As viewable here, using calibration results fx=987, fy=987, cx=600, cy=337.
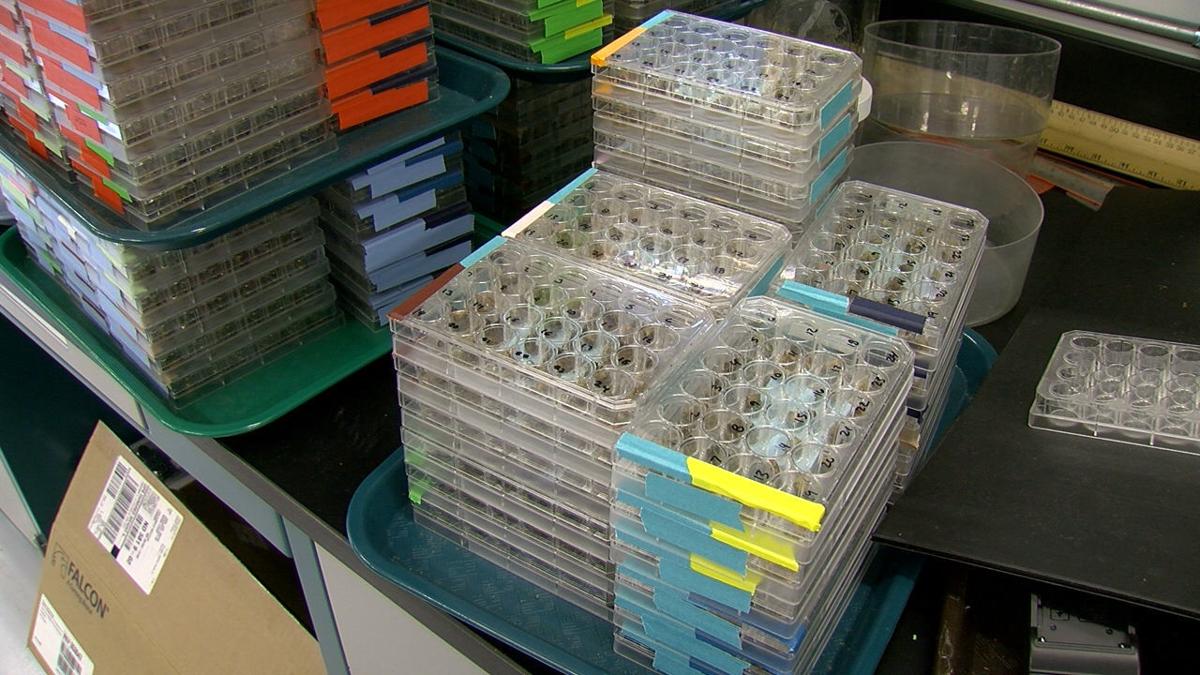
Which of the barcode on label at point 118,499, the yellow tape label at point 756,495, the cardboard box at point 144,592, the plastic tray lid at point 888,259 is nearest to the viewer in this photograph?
the yellow tape label at point 756,495

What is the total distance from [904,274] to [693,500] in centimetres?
34

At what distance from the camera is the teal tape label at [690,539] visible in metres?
0.70

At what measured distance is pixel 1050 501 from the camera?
2.64ft

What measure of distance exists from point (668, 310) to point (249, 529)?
3.60ft

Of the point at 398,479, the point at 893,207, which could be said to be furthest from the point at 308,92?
the point at 893,207

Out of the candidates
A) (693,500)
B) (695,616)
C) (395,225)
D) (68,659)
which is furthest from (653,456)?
(68,659)

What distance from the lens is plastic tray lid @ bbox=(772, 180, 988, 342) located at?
85 centimetres

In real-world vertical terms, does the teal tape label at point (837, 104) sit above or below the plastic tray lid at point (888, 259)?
above

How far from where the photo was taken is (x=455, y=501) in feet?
2.98

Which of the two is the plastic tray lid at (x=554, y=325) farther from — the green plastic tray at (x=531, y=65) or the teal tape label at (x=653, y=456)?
the green plastic tray at (x=531, y=65)

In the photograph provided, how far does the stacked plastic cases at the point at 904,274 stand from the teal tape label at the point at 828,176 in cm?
1

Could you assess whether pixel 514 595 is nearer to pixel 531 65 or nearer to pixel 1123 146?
pixel 531 65

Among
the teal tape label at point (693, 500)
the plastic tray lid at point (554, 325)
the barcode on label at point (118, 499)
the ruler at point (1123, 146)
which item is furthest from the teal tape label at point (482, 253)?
the ruler at point (1123, 146)

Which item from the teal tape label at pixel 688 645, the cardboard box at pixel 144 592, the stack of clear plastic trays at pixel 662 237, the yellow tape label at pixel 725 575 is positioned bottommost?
the cardboard box at pixel 144 592
